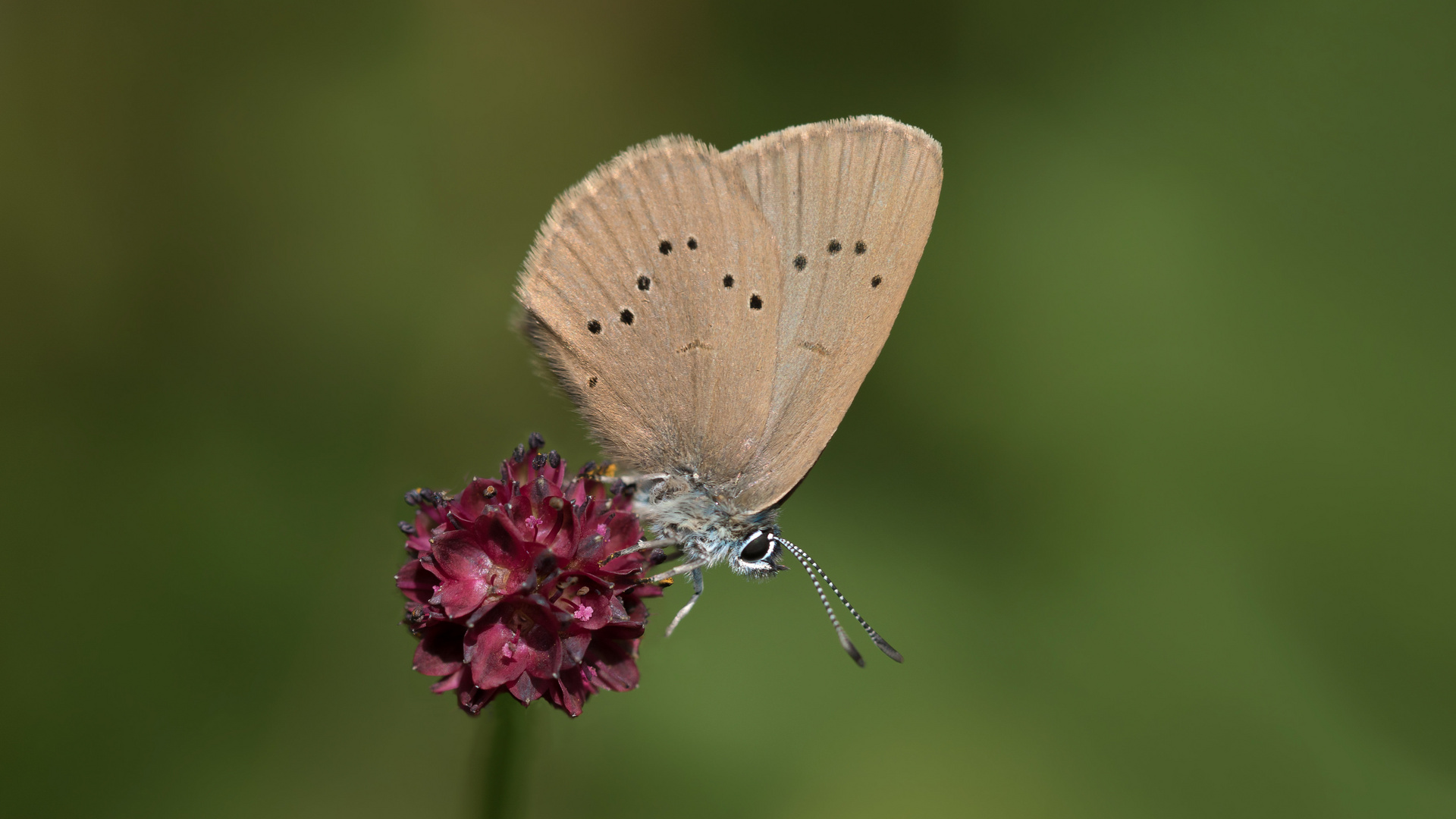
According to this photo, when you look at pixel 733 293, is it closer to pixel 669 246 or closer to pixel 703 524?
pixel 669 246

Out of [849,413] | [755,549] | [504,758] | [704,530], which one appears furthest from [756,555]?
[849,413]

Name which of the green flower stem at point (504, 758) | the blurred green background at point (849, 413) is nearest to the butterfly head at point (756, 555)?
the blurred green background at point (849, 413)

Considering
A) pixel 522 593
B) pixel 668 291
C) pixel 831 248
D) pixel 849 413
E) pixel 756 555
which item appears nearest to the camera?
pixel 522 593

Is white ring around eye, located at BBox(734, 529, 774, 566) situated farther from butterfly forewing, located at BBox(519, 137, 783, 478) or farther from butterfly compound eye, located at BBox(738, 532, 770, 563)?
butterfly forewing, located at BBox(519, 137, 783, 478)

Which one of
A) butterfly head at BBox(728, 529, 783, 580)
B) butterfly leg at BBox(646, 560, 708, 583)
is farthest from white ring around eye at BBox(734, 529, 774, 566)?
butterfly leg at BBox(646, 560, 708, 583)

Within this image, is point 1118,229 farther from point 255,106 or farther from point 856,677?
point 255,106

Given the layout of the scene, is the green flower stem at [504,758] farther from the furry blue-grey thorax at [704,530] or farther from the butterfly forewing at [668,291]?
the butterfly forewing at [668,291]
